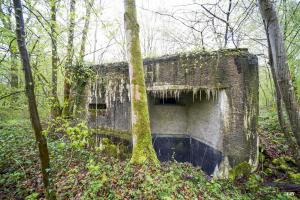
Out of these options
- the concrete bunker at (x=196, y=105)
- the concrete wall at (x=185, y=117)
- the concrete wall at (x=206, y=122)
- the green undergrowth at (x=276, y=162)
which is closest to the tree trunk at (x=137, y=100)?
the concrete bunker at (x=196, y=105)

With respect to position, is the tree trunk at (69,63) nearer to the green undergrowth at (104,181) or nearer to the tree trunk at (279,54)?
the green undergrowth at (104,181)

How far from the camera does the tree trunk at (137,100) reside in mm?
4305

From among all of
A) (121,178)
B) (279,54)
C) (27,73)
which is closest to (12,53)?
(27,73)

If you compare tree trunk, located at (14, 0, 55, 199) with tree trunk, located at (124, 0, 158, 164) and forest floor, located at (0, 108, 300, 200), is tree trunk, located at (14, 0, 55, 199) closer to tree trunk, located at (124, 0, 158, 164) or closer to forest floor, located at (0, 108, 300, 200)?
forest floor, located at (0, 108, 300, 200)

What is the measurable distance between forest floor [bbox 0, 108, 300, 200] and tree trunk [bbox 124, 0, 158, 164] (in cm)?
38

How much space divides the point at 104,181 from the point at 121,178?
329 mm

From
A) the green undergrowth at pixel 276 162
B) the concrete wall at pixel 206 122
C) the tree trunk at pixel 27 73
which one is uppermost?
the tree trunk at pixel 27 73

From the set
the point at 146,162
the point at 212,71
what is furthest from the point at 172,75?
the point at 146,162

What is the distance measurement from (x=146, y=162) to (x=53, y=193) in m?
1.86

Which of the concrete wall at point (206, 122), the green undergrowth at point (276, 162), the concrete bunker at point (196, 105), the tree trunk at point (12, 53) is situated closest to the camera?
the tree trunk at point (12, 53)

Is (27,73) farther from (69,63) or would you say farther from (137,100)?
(69,63)

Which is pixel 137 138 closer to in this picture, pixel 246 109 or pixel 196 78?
pixel 196 78

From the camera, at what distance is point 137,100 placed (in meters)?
4.39

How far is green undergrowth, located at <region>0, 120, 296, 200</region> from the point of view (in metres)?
3.31
